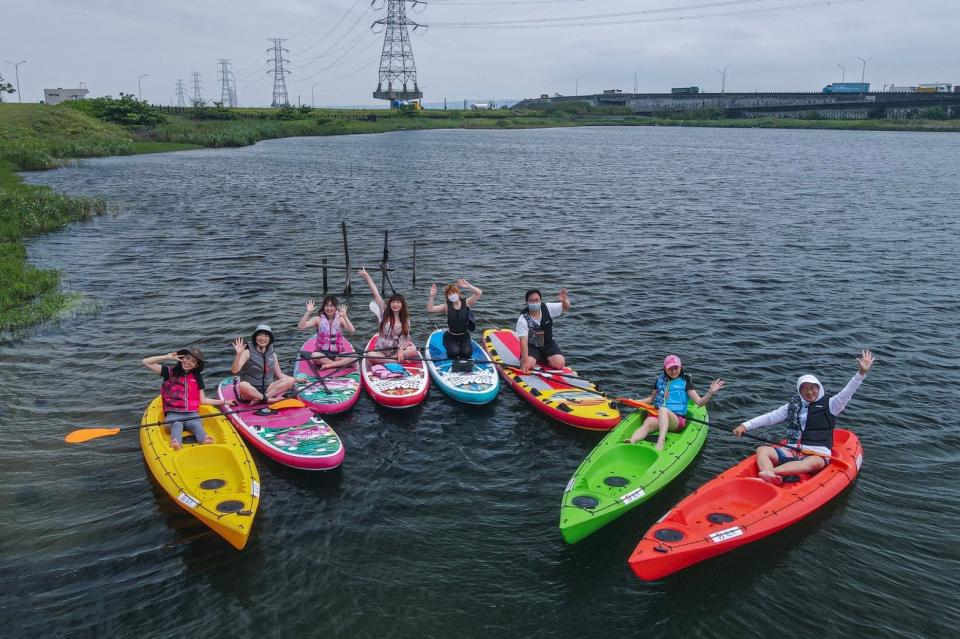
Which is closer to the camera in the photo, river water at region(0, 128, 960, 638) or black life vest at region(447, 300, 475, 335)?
river water at region(0, 128, 960, 638)

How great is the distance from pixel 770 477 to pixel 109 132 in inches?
2907

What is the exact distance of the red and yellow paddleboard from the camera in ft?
43.1

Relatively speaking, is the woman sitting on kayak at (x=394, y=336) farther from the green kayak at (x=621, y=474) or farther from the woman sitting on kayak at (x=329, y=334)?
the green kayak at (x=621, y=474)

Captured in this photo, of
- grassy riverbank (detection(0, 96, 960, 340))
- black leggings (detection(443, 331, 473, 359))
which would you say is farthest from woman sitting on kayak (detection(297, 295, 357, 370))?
grassy riverbank (detection(0, 96, 960, 340))

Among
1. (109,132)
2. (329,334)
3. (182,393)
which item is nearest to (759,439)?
(329,334)

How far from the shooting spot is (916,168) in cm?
5975

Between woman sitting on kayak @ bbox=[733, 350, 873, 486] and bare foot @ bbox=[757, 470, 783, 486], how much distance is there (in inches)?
0.6

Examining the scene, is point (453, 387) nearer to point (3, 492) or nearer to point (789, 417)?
point (789, 417)

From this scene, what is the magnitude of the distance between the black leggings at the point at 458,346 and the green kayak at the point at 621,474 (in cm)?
442

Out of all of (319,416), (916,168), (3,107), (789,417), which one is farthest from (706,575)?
(3,107)

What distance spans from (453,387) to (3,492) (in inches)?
323

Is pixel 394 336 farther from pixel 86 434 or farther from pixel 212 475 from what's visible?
pixel 86 434

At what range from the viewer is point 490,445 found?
42.2ft

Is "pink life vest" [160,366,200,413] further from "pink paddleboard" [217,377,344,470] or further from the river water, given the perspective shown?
the river water
